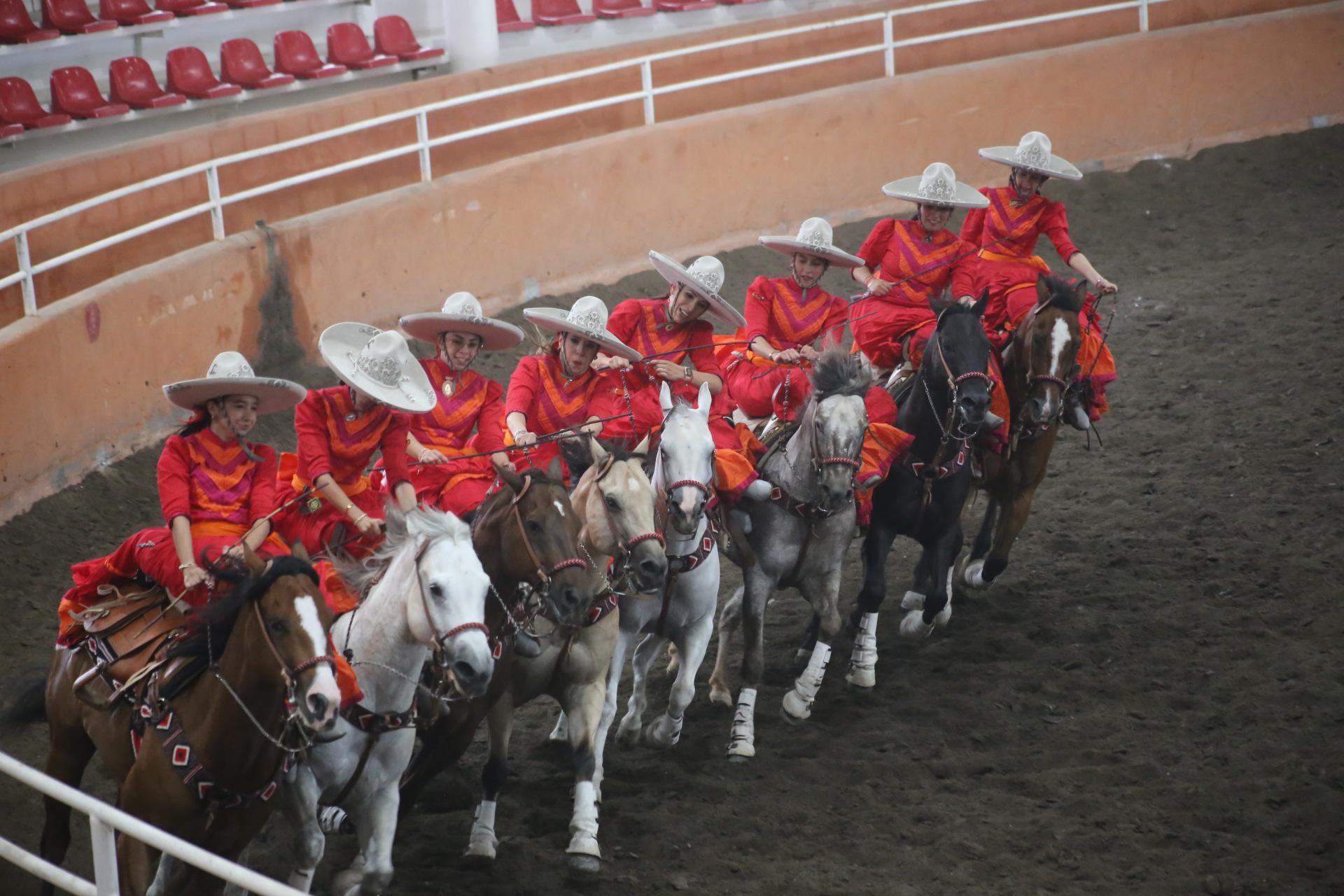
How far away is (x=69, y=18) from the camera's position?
1130 cm

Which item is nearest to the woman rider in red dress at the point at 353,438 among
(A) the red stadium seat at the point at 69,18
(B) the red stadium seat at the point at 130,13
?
(A) the red stadium seat at the point at 69,18

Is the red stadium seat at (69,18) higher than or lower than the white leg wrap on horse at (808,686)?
higher

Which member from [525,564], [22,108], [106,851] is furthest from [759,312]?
[22,108]

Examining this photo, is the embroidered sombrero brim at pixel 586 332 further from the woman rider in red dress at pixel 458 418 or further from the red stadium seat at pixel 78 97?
the red stadium seat at pixel 78 97

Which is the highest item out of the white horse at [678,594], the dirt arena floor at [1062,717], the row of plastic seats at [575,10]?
the row of plastic seats at [575,10]

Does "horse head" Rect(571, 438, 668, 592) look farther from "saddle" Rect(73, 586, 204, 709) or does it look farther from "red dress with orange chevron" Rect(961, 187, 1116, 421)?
"red dress with orange chevron" Rect(961, 187, 1116, 421)

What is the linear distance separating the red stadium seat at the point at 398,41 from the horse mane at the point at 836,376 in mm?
7323

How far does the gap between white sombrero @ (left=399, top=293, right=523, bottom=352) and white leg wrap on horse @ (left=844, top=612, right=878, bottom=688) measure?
2.35 metres

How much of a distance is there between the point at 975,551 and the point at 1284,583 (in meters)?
1.74

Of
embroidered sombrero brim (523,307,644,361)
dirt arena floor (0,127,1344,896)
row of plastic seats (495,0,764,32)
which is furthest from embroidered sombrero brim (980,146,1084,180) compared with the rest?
row of plastic seats (495,0,764,32)

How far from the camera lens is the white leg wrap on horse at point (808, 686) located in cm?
728

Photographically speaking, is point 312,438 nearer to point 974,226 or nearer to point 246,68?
point 974,226

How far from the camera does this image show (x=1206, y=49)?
14.8 meters

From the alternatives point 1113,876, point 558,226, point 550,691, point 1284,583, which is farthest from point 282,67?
point 1113,876
